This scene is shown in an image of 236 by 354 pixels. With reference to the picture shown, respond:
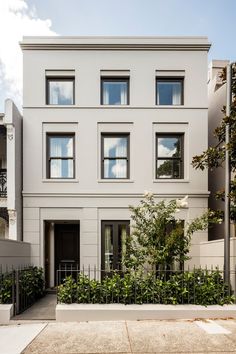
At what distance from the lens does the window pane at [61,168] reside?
1048cm

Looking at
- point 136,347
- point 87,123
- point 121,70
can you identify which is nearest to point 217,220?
point 136,347

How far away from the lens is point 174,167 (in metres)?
10.5

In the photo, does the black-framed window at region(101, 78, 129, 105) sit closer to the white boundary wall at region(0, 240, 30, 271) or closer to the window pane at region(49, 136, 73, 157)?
the window pane at region(49, 136, 73, 157)

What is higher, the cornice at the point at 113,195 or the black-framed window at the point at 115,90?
the black-framed window at the point at 115,90

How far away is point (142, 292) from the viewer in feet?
21.2

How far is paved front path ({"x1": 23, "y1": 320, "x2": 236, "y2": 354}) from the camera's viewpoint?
4.74m

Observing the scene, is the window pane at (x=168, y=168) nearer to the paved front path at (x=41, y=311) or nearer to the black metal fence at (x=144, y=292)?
the black metal fence at (x=144, y=292)

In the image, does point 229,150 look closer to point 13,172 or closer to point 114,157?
point 114,157

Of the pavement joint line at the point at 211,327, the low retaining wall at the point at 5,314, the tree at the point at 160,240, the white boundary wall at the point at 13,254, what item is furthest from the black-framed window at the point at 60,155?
the pavement joint line at the point at 211,327

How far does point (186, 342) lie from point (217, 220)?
3752 mm

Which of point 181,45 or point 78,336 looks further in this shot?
point 181,45

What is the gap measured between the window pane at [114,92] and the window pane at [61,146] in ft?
6.95

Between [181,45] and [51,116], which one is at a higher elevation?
[181,45]

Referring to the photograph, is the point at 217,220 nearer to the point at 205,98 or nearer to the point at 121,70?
the point at 205,98
